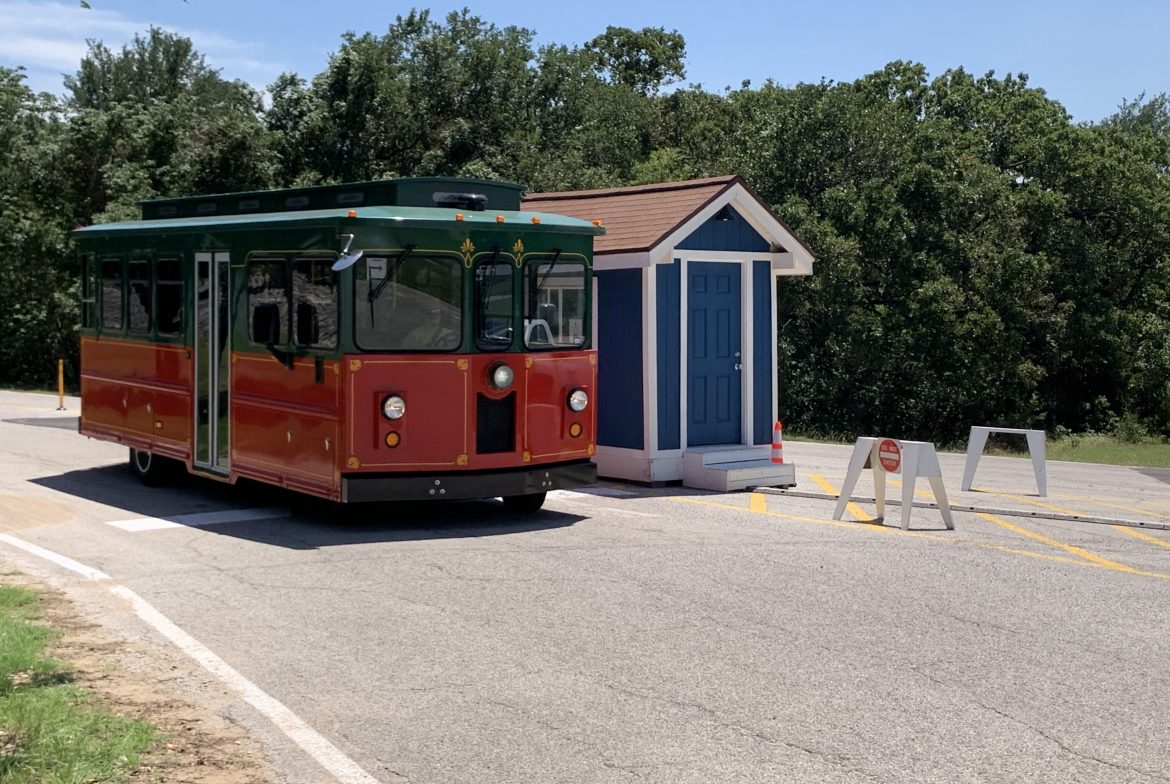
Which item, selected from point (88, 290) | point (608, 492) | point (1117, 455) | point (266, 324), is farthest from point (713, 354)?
point (1117, 455)

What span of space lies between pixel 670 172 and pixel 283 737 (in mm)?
33476

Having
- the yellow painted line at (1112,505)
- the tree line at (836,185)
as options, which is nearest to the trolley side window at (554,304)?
the yellow painted line at (1112,505)

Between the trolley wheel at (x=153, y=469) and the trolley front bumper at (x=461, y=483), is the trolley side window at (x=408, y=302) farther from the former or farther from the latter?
the trolley wheel at (x=153, y=469)

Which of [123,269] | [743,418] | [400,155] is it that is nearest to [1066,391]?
[400,155]

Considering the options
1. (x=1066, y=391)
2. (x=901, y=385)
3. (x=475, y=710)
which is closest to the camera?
(x=475, y=710)

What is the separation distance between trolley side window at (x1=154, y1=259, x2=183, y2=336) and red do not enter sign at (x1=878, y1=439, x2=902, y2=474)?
6948 mm

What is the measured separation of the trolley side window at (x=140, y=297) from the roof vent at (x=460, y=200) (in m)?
3.84

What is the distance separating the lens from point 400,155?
42250 mm

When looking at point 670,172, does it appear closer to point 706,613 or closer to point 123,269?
point 123,269

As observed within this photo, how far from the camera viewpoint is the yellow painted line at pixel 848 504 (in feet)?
43.0

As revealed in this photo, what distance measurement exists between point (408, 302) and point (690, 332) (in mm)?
4692

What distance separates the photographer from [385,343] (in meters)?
11.7

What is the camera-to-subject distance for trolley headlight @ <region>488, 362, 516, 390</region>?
12.1 metres

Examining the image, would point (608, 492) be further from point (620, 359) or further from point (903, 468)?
point (903, 468)
